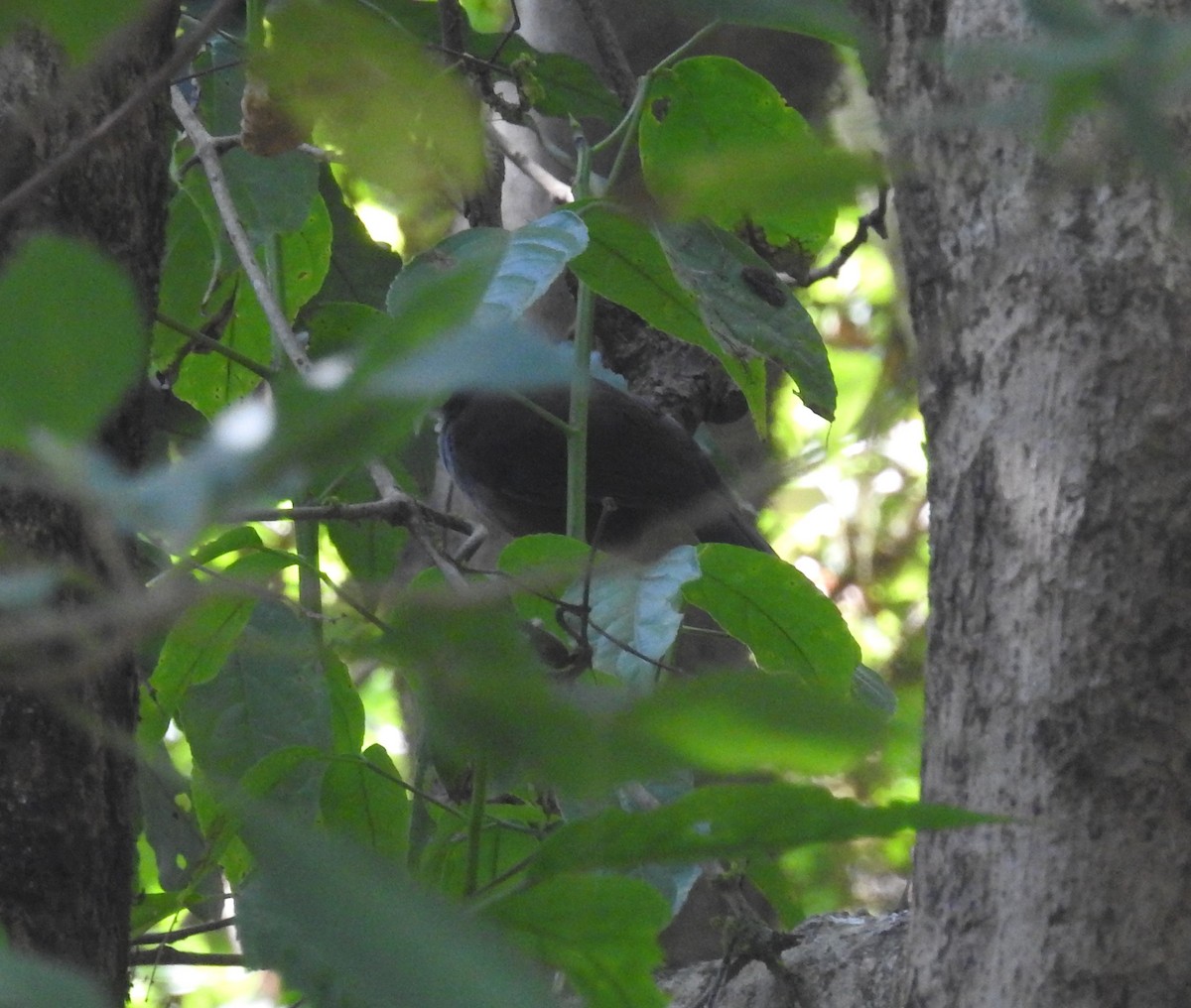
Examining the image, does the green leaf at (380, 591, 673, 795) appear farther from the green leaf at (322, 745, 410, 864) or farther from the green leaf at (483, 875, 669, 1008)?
the green leaf at (322, 745, 410, 864)

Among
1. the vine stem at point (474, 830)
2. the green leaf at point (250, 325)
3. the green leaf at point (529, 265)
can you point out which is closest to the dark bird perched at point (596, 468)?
the green leaf at point (250, 325)

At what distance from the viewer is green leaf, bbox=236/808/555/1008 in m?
0.25

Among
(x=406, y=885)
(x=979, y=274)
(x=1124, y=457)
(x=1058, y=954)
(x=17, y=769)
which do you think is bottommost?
(x=1058, y=954)

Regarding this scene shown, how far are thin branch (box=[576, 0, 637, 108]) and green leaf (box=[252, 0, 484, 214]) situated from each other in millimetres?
1440

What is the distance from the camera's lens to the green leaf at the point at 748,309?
1355 mm

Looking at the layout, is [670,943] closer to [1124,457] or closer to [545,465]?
[545,465]

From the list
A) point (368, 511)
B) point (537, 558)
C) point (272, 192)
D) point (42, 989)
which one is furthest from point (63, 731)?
point (272, 192)

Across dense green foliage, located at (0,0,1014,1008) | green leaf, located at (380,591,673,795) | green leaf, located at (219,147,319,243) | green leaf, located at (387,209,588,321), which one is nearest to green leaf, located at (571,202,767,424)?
dense green foliage, located at (0,0,1014,1008)

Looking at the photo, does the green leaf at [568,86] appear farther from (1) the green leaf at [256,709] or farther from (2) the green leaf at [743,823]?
(2) the green leaf at [743,823]

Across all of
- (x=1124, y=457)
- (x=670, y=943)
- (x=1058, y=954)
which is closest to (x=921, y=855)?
(x=1058, y=954)

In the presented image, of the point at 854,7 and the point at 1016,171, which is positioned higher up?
the point at 854,7

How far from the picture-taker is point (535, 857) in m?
0.50

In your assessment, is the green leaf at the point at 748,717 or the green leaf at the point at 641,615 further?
the green leaf at the point at 641,615

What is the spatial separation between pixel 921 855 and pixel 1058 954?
0.44 feet
